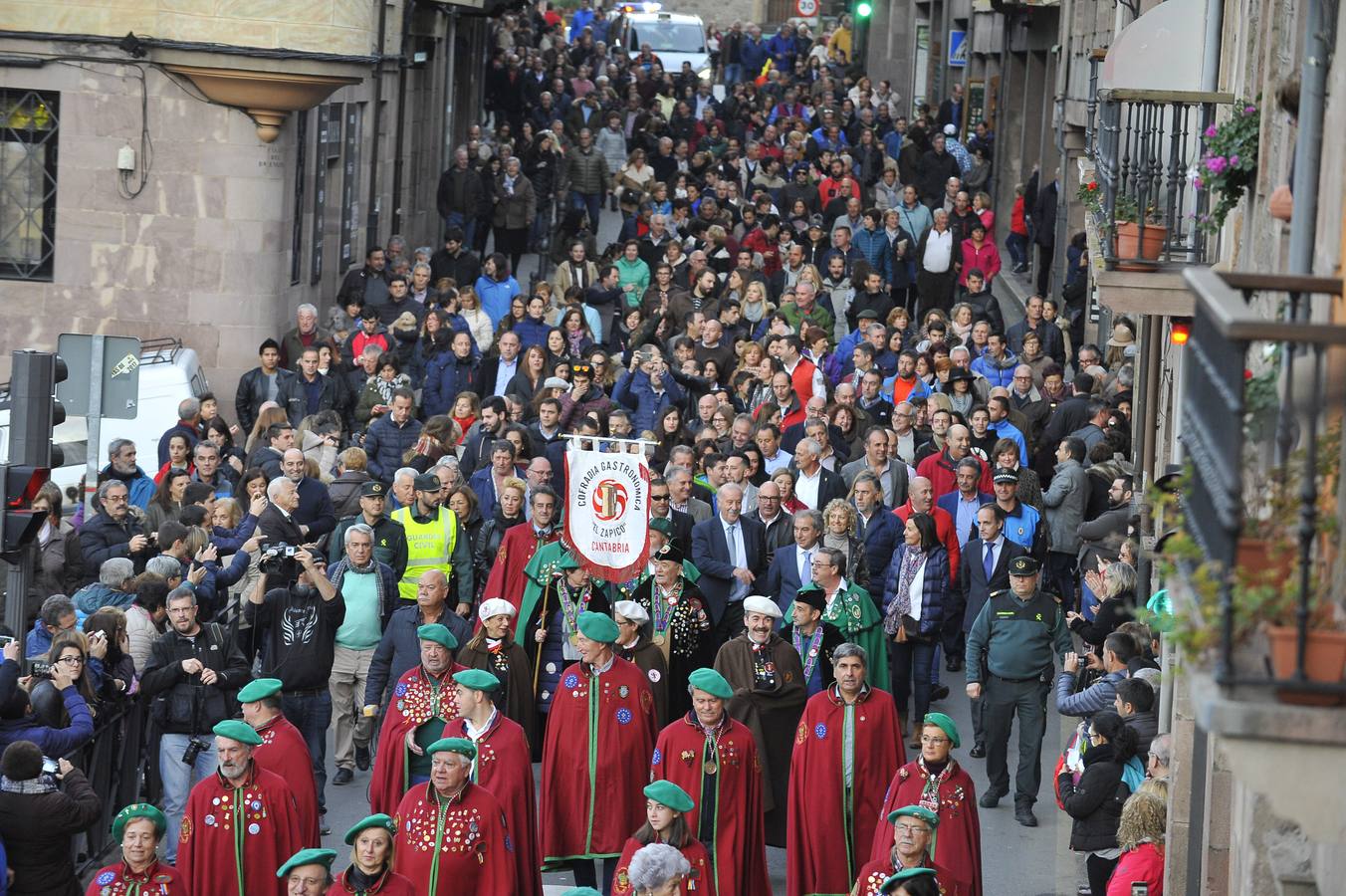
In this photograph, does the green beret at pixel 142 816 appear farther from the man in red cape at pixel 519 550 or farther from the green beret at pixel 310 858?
the man in red cape at pixel 519 550

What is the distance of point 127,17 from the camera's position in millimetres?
22016

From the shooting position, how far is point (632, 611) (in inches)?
524

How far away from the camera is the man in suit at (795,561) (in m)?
14.8

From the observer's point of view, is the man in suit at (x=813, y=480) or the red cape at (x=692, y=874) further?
the man in suit at (x=813, y=480)

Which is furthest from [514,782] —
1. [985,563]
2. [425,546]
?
[985,563]

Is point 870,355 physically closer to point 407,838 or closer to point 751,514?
point 751,514

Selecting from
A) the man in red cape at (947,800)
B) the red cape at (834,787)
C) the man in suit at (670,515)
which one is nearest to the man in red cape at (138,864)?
the man in red cape at (947,800)

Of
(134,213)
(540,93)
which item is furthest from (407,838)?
(540,93)

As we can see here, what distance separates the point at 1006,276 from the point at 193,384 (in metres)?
14.9

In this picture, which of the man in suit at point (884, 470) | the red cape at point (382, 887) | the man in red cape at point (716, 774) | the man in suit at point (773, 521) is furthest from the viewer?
the man in suit at point (884, 470)

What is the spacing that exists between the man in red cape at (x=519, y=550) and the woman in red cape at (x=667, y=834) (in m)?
4.28

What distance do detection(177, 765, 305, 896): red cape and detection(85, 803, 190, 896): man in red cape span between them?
27.6 inches

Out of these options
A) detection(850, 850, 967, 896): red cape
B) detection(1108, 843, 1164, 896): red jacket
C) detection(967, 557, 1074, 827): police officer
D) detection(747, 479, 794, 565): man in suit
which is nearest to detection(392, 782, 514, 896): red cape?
detection(850, 850, 967, 896): red cape

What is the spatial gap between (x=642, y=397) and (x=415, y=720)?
7838 millimetres
